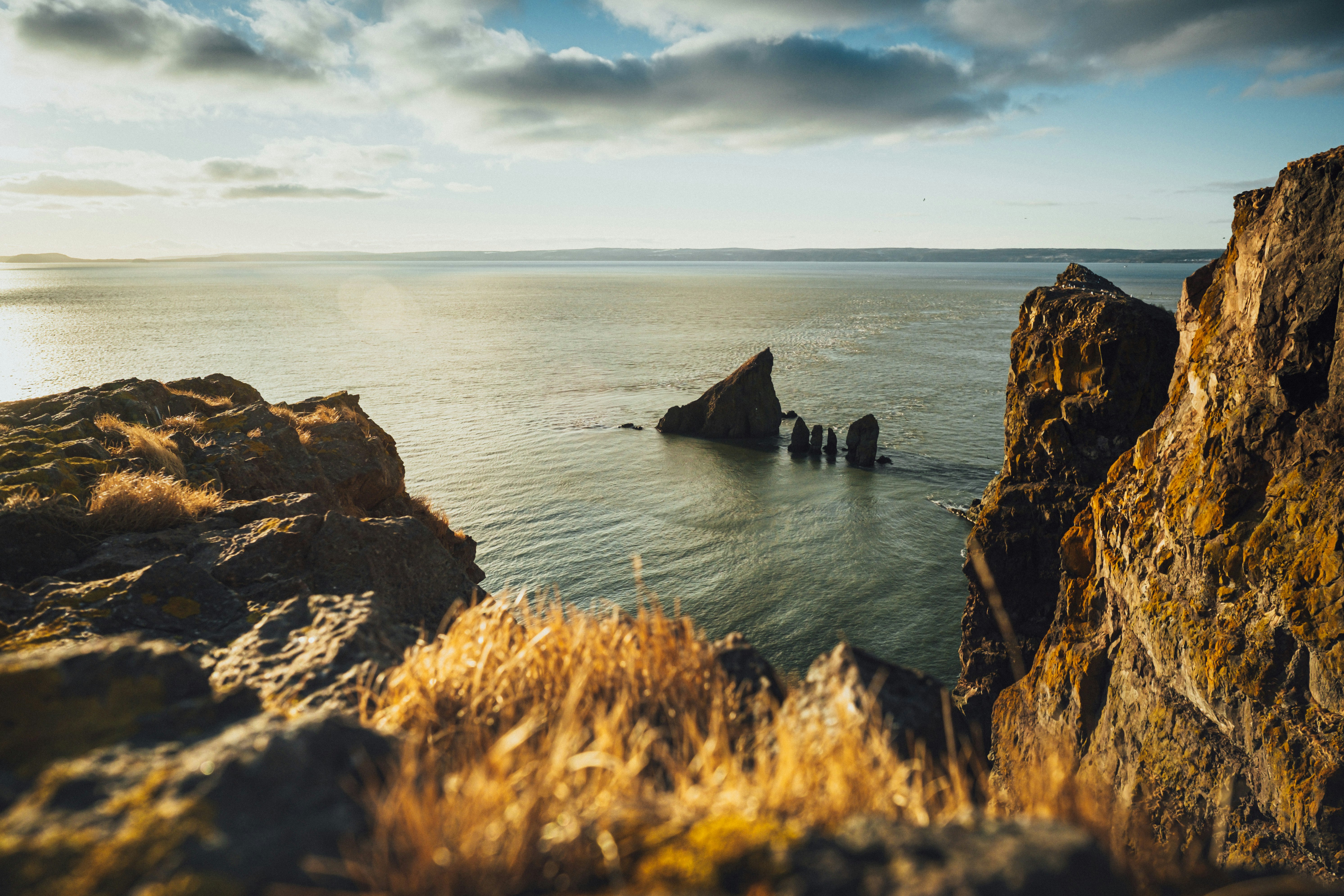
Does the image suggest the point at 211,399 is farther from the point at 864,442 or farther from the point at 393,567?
the point at 864,442

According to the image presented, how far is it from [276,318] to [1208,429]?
570 ft

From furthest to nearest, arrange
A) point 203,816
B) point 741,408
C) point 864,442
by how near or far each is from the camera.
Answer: point 741,408 < point 864,442 < point 203,816

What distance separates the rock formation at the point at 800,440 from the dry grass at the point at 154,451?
45968 millimetres

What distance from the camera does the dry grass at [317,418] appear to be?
12.9 m

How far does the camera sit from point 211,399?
14797 millimetres

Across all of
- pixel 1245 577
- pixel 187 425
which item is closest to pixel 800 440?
pixel 1245 577

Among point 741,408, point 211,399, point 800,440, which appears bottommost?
point 800,440

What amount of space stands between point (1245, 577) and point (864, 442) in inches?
1594

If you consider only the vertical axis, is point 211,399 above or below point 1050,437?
above

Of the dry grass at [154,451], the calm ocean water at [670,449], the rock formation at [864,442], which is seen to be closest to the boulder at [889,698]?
the dry grass at [154,451]

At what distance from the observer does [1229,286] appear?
9.90 m

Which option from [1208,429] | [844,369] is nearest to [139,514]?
[1208,429]

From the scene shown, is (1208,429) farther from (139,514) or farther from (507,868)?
(139,514)

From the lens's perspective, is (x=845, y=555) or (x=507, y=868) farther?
(x=845, y=555)
